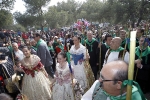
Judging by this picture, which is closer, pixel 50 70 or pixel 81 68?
pixel 81 68

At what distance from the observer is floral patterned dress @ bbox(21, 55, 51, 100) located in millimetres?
4597

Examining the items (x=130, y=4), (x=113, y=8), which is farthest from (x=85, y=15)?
(x=130, y=4)

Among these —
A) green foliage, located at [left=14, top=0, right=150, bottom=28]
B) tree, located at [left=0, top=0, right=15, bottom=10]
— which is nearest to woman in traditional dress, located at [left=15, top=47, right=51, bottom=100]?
green foliage, located at [left=14, top=0, right=150, bottom=28]

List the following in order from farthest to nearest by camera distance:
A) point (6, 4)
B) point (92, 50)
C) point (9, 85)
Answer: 1. point (6, 4)
2. point (92, 50)
3. point (9, 85)

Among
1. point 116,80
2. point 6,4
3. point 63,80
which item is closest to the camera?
point 116,80

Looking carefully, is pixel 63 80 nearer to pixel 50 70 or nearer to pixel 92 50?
pixel 92 50

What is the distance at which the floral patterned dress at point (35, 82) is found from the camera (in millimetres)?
4597

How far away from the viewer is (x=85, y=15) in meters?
47.6

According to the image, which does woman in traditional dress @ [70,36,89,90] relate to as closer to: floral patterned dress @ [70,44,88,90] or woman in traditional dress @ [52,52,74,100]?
floral patterned dress @ [70,44,88,90]

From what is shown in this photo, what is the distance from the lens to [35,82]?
15.2ft

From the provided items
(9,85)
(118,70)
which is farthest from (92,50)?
(118,70)

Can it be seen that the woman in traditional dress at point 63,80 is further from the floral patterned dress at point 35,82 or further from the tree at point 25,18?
the tree at point 25,18

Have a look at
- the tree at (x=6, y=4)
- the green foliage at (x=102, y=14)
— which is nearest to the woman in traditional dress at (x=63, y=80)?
the green foliage at (x=102, y=14)

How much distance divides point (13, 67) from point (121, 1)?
89.8ft
